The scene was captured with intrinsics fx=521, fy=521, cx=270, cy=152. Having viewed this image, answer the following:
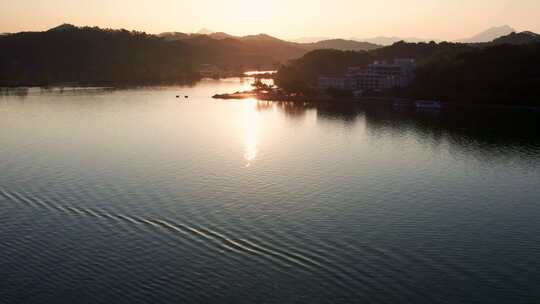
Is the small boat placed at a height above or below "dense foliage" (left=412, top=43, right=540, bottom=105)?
below

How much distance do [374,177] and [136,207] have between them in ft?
23.2

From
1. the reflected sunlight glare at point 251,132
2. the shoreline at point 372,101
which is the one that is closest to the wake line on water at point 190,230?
the reflected sunlight glare at point 251,132

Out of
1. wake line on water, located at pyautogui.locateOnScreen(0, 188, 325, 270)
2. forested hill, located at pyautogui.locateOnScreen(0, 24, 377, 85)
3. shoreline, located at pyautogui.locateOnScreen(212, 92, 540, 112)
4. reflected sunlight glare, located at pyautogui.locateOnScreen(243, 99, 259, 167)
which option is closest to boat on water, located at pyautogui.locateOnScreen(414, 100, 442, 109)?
shoreline, located at pyautogui.locateOnScreen(212, 92, 540, 112)

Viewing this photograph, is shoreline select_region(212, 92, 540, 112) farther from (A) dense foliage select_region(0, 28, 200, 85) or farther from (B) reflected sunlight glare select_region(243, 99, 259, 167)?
(A) dense foliage select_region(0, 28, 200, 85)

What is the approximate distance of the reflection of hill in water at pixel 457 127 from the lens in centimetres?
2065

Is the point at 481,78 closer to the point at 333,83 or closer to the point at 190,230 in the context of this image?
the point at 333,83

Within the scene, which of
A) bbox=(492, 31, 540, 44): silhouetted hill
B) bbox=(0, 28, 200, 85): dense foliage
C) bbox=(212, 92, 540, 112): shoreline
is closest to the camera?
bbox=(212, 92, 540, 112): shoreline

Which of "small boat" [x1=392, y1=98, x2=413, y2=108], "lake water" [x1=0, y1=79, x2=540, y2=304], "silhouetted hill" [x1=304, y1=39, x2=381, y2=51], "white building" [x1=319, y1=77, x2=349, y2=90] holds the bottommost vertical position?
"lake water" [x1=0, y1=79, x2=540, y2=304]

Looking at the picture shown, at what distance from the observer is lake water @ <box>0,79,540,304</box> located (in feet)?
26.6

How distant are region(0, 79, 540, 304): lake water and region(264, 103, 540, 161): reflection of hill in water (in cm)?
26

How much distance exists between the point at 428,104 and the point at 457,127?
8.13 meters

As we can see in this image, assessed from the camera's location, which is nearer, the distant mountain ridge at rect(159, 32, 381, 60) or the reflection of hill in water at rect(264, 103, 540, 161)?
the reflection of hill in water at rect(264, 103, 540, 161)

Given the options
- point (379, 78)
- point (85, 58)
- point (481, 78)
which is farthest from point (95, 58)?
point (481, 78)

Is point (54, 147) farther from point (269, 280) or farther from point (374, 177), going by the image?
point (269, 280)
